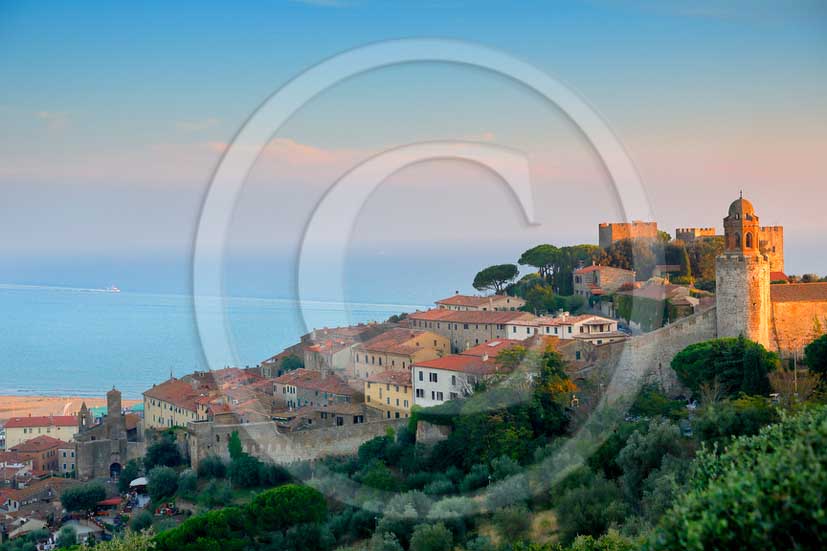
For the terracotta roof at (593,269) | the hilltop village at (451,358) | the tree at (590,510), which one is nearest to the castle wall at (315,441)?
the hilltop village at (451,358)

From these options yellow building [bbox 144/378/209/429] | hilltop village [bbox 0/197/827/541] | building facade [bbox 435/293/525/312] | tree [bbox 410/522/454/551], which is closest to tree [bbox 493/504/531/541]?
tree [bbox 410/522/454/551]

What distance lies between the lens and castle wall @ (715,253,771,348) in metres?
15.0

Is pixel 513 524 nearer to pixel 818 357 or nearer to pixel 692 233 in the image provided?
pixel 818 357

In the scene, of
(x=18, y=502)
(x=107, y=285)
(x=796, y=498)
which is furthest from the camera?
(x=107, y=285)

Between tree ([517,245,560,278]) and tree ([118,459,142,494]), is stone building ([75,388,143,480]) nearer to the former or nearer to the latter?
tree ([118,459,142,494])

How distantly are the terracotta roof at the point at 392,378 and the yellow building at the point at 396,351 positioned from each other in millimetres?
421

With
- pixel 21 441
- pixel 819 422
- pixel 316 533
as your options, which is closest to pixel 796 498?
pixel 819 422

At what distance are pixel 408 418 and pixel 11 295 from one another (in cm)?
8635

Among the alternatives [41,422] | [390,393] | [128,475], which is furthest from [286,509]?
[41,422]

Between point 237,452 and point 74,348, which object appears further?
point 74,348

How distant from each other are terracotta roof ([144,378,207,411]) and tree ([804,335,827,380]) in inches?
628

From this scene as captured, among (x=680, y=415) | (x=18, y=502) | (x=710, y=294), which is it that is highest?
(x=710, y=294)

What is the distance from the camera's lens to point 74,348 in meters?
54.1

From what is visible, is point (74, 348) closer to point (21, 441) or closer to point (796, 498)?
point (21, 441)
